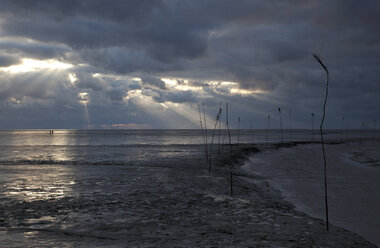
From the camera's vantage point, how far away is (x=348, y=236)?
8.77 meters

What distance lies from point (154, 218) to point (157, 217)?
6.6 inches

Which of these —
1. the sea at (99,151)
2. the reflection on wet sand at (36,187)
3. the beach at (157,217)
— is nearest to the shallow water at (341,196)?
the beach at (157,217)

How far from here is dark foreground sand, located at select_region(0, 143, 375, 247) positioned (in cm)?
822

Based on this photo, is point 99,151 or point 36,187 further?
point 99,151

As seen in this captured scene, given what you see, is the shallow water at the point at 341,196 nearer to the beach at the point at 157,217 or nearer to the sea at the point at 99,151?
the beach at the point at 157,217

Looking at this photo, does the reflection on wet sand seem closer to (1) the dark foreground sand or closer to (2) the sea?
(1) the dark foreground sand

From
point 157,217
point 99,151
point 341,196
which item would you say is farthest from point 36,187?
point 99,151

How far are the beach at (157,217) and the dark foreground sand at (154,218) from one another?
0.02 metres

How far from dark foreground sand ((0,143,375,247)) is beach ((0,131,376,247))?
24mm

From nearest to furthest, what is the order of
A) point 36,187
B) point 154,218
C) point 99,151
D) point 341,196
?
1. point 154,218
2. point 341,196
3. point 36,187
4. point 99,151

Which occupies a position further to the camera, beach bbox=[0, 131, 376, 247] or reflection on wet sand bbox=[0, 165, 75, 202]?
reflection on wet sand bbox=[0, 165, 75, 202]

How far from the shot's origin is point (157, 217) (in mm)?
10867

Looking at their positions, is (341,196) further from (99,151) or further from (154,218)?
(99,151)

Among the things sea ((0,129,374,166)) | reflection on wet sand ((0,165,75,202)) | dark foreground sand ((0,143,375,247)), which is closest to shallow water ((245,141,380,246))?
dark foreground sand ((0,143,375,247))
